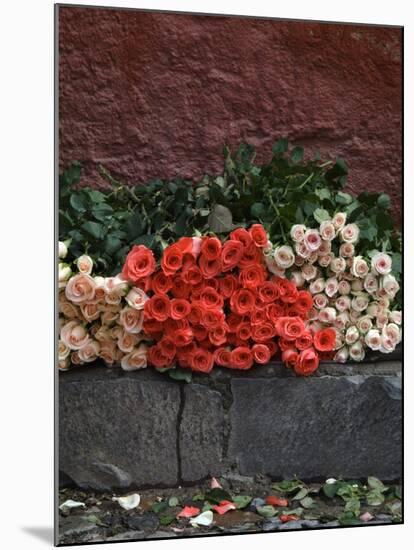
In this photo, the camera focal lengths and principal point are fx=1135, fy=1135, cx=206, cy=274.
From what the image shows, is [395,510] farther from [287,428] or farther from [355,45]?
[355,45]

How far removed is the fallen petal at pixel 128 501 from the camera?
3.47 m

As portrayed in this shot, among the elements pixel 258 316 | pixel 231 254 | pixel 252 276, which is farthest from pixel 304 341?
A: pixel 231 254

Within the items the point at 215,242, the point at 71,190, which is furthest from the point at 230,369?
the point at 71,190

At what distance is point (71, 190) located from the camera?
3.56m

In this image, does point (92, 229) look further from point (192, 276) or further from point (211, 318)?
point (211, 318)

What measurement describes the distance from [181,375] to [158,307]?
0.23 metres

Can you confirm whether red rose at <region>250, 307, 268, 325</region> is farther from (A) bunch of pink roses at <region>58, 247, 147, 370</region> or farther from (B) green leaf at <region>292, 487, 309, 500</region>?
(B) green leaf at <region>292, 487, 309, 500</region>

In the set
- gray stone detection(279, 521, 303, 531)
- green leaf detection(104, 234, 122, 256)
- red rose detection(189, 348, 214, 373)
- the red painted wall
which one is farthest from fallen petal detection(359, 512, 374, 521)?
green leaf detection(104, 234, 122, 256)

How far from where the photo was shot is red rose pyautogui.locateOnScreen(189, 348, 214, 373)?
3.54 metres

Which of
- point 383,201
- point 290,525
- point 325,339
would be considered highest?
point 383,201

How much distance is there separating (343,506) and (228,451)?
1.45 feet

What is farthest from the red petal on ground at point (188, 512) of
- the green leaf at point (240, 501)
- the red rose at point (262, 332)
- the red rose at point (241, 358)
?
the red rose at point (262, 332)

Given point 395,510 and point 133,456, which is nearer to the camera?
point 133,456

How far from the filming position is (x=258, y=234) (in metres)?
3.59
